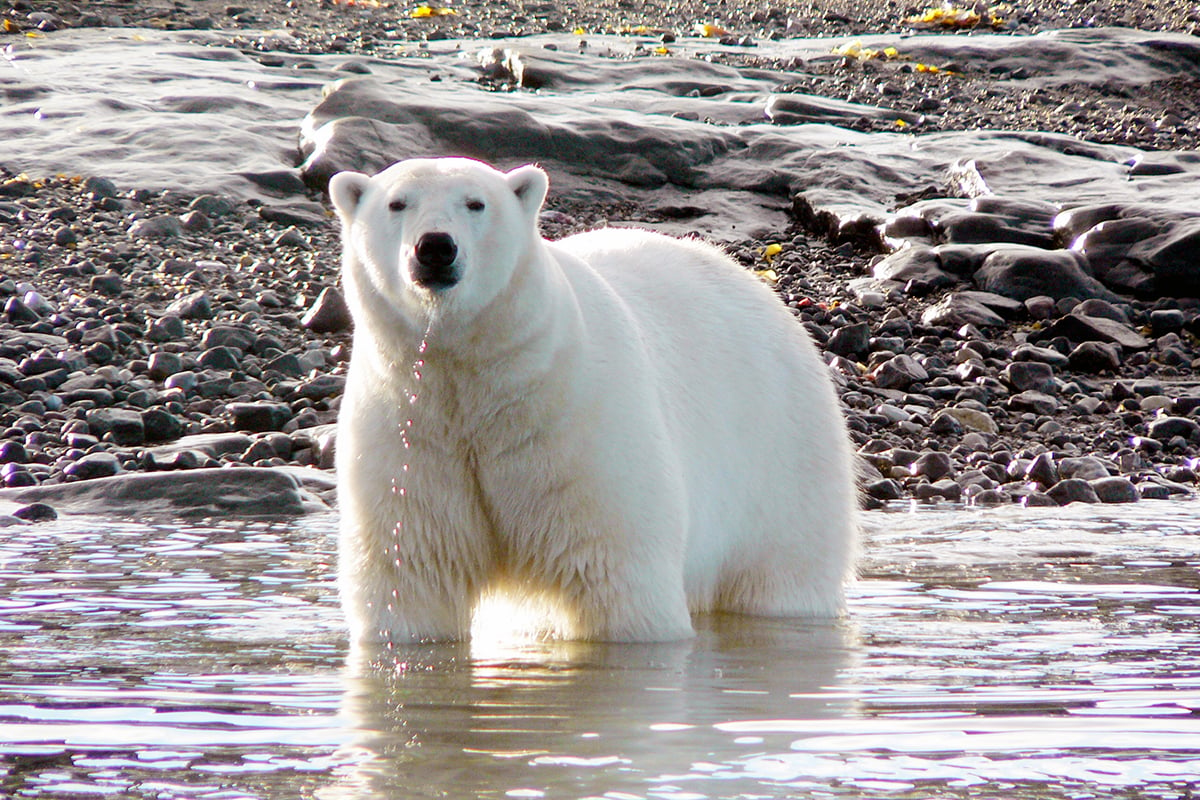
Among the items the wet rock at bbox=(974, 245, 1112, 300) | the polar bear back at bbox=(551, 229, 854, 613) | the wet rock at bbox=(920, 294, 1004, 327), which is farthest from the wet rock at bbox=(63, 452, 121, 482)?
the wet rock at bbox=(974, 245, 1112, 300)

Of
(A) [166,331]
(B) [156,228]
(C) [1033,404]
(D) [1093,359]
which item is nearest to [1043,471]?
(C) [1033,404]

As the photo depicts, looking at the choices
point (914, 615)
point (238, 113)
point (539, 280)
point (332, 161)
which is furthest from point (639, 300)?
point (238, 113)

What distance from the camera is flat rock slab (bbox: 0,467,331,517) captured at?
604 centimetres

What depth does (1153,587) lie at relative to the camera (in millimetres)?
4609

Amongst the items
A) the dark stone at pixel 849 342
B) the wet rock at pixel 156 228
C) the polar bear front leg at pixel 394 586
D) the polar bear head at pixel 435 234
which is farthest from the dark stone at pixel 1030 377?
the wet rock at pixel 156 228

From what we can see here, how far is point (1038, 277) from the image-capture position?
938 centimetres

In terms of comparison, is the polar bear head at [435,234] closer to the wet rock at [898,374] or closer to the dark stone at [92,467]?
the dark stone at [92,467]

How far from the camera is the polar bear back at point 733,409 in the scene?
4258 millimetres

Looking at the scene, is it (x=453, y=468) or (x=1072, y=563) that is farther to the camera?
(x=1072, y=563)

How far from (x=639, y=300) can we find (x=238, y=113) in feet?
29.0

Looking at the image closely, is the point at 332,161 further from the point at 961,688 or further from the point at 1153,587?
the point at 961,688

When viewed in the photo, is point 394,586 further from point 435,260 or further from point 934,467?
point 934,467

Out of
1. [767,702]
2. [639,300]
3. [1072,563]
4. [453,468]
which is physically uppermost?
[639,300]

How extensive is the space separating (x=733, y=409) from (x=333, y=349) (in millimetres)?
4106
